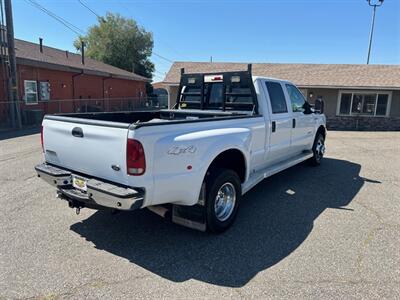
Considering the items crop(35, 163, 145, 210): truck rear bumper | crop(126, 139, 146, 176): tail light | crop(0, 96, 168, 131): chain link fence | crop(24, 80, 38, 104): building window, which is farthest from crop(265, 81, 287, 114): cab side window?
crop(24, 80, 38, 104): building window

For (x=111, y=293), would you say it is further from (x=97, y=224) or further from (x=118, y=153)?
(x=97, y=224)

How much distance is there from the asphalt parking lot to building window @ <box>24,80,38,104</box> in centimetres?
1419

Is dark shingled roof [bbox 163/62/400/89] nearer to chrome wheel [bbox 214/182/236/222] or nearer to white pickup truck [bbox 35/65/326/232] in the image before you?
white pickup truck [bbox 35/65/326/232]

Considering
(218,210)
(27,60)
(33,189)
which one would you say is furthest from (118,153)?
(27,60)

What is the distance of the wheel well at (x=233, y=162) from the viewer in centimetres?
405

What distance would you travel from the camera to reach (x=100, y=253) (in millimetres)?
3428

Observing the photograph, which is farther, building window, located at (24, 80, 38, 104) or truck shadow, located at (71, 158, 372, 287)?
building window, located at (24, 80, 38, 104)

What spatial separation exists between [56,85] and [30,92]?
260 centimetres

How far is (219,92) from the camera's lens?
5.64 metres

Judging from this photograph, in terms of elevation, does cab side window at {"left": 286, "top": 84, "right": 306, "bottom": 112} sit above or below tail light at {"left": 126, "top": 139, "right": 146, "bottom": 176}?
above

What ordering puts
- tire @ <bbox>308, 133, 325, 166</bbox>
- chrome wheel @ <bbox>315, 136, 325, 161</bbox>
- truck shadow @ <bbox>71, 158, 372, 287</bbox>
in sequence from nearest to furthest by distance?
truck shadow @ <bbox>71, 158, 372, 287</bbox>
tire @ <bbox>308, 133, 325, 166</bbox>
chrome wheel @ <bbox>315, 136, 325, 161</bbox>

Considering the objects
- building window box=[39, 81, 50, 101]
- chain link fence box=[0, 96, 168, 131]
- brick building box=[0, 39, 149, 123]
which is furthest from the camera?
building window box=[39, 81, 50, 101]

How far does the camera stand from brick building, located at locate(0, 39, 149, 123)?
16961 millimetres

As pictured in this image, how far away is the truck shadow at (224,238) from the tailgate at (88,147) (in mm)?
980
